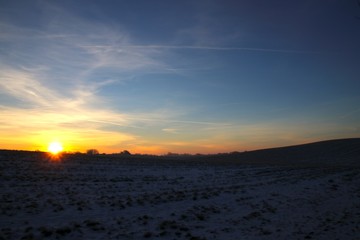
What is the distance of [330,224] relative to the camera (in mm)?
17594

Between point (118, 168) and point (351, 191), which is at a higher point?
point (118, 168)

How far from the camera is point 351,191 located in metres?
29.1

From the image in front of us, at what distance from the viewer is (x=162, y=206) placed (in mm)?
19812

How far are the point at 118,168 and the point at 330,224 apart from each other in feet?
80.3

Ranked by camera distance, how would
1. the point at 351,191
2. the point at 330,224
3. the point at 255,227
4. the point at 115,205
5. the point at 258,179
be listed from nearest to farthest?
the point at 255,227, the point at 330,224, the point at 115,205, the point at 351,191, the point at 258,179

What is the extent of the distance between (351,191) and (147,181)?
726 inches

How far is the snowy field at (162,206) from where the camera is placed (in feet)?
47.7

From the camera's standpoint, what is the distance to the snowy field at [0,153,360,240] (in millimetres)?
14531

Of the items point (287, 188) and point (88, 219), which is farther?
point (287, 188)

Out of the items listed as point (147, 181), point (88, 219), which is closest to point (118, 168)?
point (147, 181)

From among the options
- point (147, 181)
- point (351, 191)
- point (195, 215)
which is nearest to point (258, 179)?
point (351, 191)

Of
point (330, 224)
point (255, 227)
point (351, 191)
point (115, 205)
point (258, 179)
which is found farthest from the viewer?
point (258, 179)

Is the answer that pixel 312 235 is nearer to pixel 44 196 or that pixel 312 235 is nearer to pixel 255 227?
pixel 255 227

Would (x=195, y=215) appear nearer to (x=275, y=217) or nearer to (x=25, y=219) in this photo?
(x=275, y=217)
